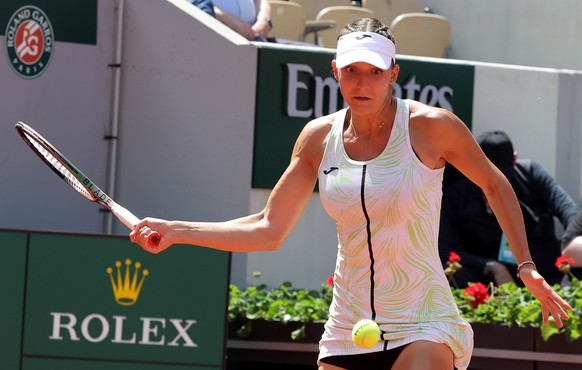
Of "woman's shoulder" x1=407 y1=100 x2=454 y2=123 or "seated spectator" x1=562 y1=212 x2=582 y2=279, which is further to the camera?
"seated spectator" x1=562 y1=212 x2=582 y2=279

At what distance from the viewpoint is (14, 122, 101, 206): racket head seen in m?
4.31

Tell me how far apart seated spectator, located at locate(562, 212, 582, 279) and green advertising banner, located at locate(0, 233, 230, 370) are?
231cm

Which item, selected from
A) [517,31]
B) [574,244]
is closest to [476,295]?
[574,244]

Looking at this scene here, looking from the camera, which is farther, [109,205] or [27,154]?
[27,154]

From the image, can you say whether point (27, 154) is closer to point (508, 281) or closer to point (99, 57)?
point (99, 57)

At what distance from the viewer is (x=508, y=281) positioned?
7.71 meters

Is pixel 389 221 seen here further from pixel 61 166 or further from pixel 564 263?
pixel 564 263

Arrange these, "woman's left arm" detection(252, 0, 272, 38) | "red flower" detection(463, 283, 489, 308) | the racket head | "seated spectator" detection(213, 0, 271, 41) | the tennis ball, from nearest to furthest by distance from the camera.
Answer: the tennis ball
the racket head
"red flower" detection(463, 283, 489, 308)
"seated spectator" detection(213, 0, 271, 41)
"woman's left arm" detection(252, 0, 272, 38)

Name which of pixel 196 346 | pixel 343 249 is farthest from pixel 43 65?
pixel 343 249

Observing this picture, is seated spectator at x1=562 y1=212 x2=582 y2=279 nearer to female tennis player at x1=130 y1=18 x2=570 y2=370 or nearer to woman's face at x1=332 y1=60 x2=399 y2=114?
female tennis player at x1=130 y1=18 x2=570 y2=370

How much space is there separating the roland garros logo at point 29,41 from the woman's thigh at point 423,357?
4732 mm

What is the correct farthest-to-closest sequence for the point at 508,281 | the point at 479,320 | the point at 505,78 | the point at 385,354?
the point at 505,78, the point at 508,281, the point at 479,320, the point at 385,354

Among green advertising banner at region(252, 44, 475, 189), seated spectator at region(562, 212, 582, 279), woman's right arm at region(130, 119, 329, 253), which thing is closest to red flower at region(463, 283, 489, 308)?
seated spectator at region(562, 212, 582, 279)

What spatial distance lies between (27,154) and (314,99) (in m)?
1.94
